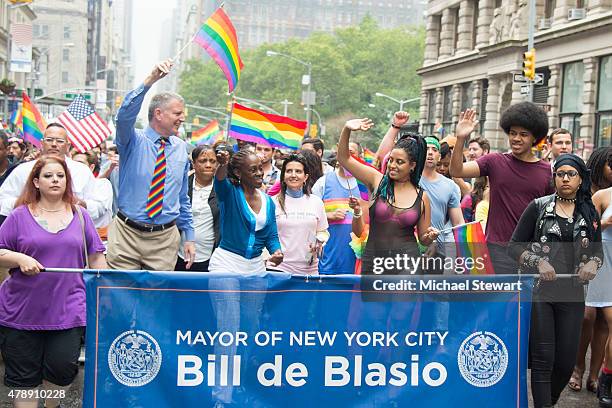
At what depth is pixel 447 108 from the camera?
51406mm

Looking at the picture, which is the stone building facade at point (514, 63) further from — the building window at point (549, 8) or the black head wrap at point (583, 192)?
the black head wrap at point (583, 192)

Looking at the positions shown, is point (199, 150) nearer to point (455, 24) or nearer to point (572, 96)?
point (572, 96)

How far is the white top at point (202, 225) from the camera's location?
27.6 feet

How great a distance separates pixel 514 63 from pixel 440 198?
111 feet

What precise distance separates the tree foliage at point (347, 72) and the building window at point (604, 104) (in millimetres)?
62145

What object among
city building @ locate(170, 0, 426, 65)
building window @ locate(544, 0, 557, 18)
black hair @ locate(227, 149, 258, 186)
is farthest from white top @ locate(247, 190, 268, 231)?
city building @ locate(170, 0, 426, 65)

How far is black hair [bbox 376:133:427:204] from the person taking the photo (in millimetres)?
6398

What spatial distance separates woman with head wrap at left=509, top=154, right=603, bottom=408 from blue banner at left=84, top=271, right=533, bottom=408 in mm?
496

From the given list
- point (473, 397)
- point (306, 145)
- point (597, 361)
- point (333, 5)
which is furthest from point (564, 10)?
point (333, 5)

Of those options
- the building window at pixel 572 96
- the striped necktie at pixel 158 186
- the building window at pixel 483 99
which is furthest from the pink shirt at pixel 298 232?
the building window at pixel 483 99

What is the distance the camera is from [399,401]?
5562 millimetres

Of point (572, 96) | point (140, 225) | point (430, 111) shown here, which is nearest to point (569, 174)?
point (140, 225)

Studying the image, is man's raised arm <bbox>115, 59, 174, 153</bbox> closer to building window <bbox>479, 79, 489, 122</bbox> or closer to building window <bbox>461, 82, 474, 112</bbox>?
building window <bbox>479, 79, 489, 122</bbox>

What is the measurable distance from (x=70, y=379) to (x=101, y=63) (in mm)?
179843
